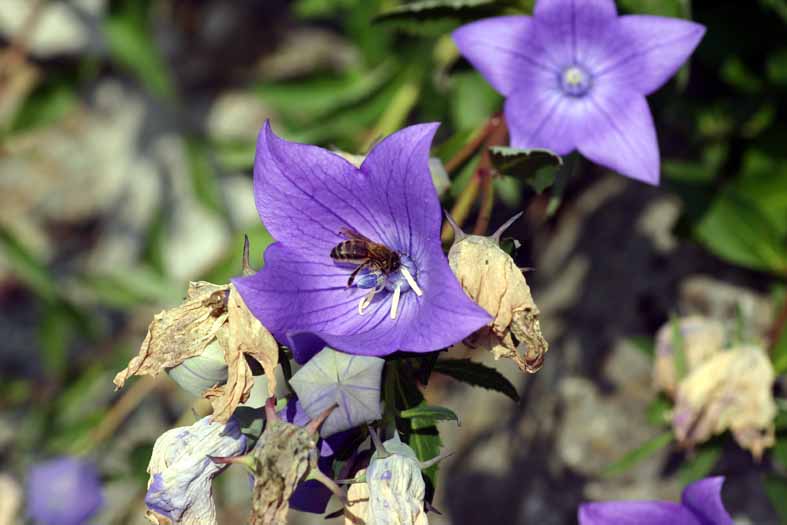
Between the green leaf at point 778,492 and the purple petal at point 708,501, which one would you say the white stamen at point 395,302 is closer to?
the purple petal at point 708,501

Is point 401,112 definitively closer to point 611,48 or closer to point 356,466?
point 611,48

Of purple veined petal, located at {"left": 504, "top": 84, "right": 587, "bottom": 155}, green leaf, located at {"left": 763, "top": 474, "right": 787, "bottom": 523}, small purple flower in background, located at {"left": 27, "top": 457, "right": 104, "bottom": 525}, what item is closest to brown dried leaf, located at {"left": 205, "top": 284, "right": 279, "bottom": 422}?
purple veined petal, located at {"left": 504, "top": 84, "right": 587, "bottom": 155}

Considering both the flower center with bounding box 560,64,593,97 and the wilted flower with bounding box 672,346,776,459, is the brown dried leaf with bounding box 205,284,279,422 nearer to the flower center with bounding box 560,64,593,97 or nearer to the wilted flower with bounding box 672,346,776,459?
the flower center with bounding box 560,64,593,97

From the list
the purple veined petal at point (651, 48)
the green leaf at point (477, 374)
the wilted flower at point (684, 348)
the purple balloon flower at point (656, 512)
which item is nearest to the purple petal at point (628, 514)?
the purple balloon flower at point (656, 512)

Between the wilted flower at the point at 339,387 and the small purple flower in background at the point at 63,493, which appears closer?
the wilted flower at the point at 339,387

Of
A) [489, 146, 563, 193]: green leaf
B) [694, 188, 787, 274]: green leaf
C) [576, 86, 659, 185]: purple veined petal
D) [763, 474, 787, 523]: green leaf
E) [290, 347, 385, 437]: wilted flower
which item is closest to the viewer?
[290, 347, 385, 437]: wilted flower

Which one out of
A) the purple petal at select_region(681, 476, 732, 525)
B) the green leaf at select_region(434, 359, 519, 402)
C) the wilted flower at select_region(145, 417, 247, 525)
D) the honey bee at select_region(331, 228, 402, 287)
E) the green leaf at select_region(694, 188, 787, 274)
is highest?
the honey bee at select_region(331, 228, 402, 287)

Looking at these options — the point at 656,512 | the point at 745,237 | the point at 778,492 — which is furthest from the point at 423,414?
the point at 745,237

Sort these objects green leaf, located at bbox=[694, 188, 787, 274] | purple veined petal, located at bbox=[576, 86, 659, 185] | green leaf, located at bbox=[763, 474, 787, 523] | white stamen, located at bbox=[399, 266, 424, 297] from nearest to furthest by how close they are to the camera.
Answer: white stamen, located at bbox=[399, 266, 424, 297], purple veined petal, located at bbox=[576, 86, 659, 185], green leaf, located at bbox=[763, 474, 787, 523], green leaf, located at bbox=[694, 188, 787, 274]
